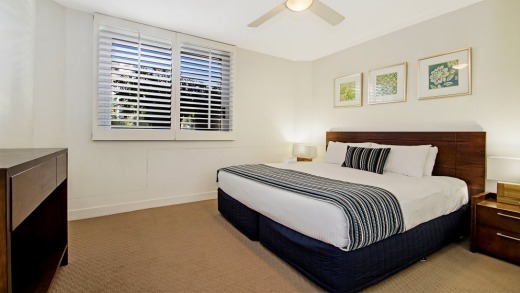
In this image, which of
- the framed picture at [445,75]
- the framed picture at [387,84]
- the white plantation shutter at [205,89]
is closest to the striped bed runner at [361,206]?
the framed picture at [445,75]

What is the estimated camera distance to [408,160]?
2887 millimetres

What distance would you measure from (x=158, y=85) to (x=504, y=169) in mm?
4081

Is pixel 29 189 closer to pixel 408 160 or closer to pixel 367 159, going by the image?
pixel 367 159

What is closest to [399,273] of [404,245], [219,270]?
[404,245]

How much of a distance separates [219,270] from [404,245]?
4.78 feet

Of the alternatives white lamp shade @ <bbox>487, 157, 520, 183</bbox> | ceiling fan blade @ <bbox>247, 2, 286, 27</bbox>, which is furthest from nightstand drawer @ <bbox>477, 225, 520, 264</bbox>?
ceiling fan blade @ <bbox>247, 2, 286, 27</bbox>

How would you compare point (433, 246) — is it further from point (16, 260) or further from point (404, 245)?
point (16, 260)

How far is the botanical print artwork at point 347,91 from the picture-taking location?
160 inches

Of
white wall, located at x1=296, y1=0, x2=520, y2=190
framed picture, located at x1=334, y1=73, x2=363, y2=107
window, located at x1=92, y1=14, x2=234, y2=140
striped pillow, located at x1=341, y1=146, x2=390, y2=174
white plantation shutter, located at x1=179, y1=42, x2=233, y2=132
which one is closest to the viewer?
white wall, located at x1=296, y1=0, x2=520, y2=190

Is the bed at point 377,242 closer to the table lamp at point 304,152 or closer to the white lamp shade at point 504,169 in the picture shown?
the white lamp shade at point 504,169

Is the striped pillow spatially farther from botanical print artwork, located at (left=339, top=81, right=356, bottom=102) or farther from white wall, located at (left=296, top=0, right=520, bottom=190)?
botanical print artwork, located at (left=339, top=81, right=356, bottom=102)

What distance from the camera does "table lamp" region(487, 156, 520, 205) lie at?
2207 mm

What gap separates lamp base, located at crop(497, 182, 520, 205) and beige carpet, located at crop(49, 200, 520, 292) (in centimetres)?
55

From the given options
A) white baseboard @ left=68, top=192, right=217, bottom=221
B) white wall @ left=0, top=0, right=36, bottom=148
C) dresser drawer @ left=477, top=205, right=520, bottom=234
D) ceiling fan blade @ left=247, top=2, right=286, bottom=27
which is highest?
ceiling fan blade @ left=247, top=2, right=286, bottom=27
